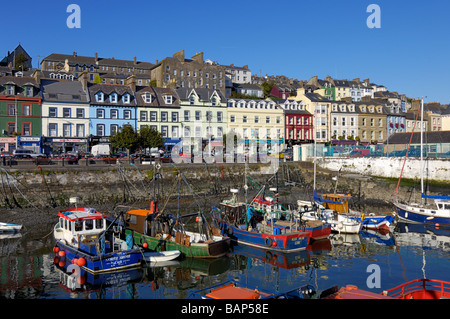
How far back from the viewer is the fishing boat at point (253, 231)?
21.3 meters

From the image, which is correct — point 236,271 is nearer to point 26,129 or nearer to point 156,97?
point 26,129

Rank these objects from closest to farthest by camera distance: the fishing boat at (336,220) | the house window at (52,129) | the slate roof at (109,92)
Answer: the fishing boat at (336,220), the house window at (52,129), the slate roof at (109,92)

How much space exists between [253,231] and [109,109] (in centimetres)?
3213

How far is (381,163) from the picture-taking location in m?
40.5

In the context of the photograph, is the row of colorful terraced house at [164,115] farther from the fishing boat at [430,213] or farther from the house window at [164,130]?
the fishing boat at [430,213]

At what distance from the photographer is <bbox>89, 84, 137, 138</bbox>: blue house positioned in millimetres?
47906

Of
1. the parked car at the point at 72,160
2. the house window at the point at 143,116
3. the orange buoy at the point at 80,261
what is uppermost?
the house window at the point at 143,116

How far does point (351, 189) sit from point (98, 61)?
7179 cm

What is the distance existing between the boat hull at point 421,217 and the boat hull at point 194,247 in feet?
51.3

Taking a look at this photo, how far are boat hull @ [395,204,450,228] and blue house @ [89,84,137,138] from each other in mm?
32681

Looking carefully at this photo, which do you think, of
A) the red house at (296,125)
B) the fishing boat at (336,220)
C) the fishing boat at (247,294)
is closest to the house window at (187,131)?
the red house at (296,125)
